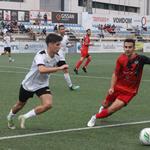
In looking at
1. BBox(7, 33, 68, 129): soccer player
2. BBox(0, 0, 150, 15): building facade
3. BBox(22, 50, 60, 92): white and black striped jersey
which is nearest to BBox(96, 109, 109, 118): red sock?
BBox(7, 33, 68, 129): soccer player

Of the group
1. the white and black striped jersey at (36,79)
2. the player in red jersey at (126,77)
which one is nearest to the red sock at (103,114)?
the player in red jersey at (126,77)

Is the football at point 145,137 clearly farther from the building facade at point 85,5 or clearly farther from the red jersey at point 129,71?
the building facade at point 85,5

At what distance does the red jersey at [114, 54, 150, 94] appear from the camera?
9.18 metres

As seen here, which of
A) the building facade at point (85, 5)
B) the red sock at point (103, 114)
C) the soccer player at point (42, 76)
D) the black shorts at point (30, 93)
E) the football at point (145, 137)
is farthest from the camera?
the building facade at point (85, 5)

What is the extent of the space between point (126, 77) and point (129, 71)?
0.13 meters

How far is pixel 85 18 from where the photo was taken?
59.1 metres

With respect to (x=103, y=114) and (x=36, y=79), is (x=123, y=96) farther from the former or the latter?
(x=36, y=79)

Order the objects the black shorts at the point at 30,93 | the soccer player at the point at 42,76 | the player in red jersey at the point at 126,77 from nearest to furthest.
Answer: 1. the soccer player at the point at 42,76
2. the black shorts at the point at 30,93
3. the player in red jersey at the point at 126,77

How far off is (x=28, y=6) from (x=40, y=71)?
196 feet

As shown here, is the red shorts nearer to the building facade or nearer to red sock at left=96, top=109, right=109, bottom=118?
red sock at left=96, top=109, right=109, bottom=118

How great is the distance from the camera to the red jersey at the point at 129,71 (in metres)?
9.18

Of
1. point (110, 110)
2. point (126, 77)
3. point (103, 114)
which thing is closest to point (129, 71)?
point (126, 77)

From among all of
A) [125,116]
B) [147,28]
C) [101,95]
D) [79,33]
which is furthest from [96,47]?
[125,116]

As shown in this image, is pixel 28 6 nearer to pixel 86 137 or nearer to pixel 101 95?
pixel 101 95
